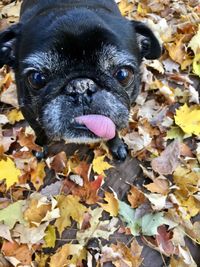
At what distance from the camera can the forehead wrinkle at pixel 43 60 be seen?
260cm

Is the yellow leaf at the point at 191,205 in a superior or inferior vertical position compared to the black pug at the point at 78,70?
inferior

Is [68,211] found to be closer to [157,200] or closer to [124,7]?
[157,200]

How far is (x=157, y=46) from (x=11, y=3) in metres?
2.29

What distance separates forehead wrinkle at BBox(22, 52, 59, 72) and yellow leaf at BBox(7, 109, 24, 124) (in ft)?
3.81

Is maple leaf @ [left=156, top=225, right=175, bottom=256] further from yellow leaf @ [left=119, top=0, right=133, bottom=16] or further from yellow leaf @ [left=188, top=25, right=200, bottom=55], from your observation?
yellow leaf @ [left=119, top=0, right=133, bottom=16]

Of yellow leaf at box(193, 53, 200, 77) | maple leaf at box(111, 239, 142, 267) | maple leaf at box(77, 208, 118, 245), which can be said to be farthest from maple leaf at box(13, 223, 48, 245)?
yellow leaf at box(193, 53, 200, 77)

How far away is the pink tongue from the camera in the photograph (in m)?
2.64

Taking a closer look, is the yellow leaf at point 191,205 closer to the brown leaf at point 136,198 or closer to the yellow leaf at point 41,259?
the brown leaf at point 136,198

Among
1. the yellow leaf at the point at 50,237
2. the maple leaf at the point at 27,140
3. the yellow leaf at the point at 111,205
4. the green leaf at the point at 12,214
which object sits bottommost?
the yellow leaf at the point at 50,237

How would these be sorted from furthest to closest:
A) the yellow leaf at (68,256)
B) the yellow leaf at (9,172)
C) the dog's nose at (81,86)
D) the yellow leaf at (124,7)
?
the yellow leaf at (124,7) < the yellow leaf at (9,172) < the yellow leaf at (68,256) < the dog's nose at (81,86)

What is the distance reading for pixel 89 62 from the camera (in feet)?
8.73

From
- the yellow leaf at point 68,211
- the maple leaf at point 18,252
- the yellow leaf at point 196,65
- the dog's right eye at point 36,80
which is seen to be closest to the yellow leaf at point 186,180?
the yellow leaf at point 68,211

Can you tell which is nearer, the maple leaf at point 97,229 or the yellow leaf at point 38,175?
the maple leaf at point 97,229

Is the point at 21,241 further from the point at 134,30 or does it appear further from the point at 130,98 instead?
the point at 134,30
